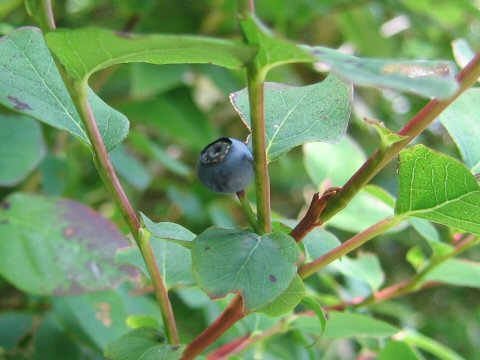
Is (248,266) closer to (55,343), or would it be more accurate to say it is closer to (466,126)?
(466,126)

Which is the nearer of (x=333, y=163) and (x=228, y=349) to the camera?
(x=228, y=349)

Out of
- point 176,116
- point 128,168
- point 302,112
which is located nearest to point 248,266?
point 302,112

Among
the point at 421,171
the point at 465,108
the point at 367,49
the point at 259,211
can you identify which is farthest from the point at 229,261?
the point at 367,49

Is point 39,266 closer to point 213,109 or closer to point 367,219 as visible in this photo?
point 367,219

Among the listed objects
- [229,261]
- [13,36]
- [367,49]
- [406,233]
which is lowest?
[406,233]

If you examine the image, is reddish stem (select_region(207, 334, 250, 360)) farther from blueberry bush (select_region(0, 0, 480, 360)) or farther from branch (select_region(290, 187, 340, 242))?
branch (select_region(290, 187, 340, 242))

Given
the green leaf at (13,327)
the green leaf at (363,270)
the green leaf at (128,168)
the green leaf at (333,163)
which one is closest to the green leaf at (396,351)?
the green leaf at (363,270)
